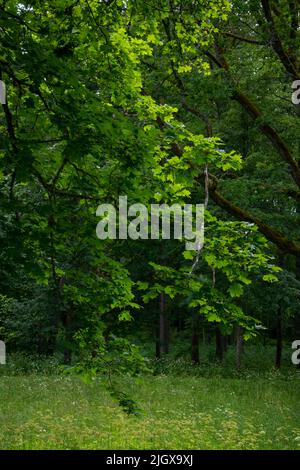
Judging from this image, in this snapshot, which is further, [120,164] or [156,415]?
[156,415]

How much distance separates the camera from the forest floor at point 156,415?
11.3 metres

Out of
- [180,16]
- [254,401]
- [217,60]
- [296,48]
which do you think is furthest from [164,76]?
[254,401]

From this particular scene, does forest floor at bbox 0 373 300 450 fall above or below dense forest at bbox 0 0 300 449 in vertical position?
below

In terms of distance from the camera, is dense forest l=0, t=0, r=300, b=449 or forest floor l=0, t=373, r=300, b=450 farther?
forest floor l=0, t=373, r=300, b=450

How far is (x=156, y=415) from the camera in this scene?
1430 cm

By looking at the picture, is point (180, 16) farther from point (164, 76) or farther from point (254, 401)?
point (254, 401)

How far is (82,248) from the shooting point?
6.42 metres

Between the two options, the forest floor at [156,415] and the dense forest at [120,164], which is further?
the forest floor at [156,415]

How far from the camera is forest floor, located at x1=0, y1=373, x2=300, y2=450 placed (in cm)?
1130

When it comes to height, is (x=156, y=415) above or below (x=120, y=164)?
below

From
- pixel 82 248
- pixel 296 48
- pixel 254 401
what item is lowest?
pixel 254 401

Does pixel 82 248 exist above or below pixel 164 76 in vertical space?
below

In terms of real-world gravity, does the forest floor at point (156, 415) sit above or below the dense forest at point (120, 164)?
below
